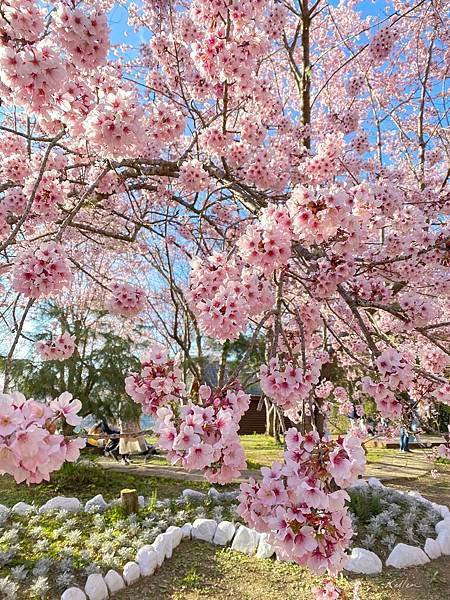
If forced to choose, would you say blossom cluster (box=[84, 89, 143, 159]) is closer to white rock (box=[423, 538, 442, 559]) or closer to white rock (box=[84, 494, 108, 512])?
white rock (box=[84, 494, 108, 512])

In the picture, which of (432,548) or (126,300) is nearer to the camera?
(126,300)

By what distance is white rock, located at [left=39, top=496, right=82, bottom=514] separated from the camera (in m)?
4.76

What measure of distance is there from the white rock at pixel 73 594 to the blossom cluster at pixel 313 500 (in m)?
2.31

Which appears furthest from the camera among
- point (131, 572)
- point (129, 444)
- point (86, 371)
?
point (86, 371)

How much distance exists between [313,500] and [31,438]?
30.2 inches

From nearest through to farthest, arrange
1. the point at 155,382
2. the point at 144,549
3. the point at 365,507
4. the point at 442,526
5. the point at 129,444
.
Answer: the point at 155,382 < the point at 144,549 < the point at 442,526 < the point at 365,507 < the point at 129,444

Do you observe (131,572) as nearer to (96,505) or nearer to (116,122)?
(96,505)

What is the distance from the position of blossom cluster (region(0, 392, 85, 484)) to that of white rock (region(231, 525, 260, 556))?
335cm

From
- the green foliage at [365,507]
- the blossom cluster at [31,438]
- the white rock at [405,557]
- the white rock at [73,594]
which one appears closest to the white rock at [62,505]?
the white rock at [73,594]

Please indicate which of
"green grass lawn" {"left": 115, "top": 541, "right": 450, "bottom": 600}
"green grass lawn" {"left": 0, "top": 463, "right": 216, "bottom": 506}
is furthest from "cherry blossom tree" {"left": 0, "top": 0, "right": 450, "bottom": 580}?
"green grass lawn" {"left": 0, "top": 463, "right": 216, "bottom": 506}

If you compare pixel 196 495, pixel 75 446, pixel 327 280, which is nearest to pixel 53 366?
pixel 196 495

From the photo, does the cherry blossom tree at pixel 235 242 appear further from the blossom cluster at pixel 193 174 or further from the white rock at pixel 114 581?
the white rock at pixel 114 581

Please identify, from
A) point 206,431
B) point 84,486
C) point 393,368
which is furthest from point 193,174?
point 84,486

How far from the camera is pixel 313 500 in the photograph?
1.35 meters
